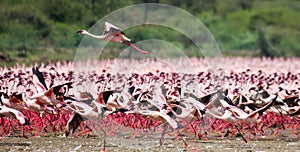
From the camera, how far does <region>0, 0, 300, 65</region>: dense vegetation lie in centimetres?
2236

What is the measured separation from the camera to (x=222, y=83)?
51.8 ft

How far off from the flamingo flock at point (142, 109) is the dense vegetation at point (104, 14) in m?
8.21

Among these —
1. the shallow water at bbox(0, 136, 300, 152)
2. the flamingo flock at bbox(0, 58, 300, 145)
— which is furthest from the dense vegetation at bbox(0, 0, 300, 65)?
the shallow water at bbox(0, 136, 300, 152)

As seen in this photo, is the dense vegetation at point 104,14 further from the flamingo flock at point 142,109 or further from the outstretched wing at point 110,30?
the outstretched wing at point 110,30

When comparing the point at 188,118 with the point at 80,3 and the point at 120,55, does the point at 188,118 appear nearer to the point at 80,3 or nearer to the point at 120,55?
the point at 120,55

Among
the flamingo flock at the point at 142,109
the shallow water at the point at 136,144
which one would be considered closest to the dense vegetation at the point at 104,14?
the flamingo flock at the point at 142,109

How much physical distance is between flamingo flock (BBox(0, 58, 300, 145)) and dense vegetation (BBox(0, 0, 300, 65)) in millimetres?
8205

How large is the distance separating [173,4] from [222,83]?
48.3 feet

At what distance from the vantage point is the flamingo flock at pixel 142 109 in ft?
34.1

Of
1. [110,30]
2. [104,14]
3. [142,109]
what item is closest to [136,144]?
[142,109]

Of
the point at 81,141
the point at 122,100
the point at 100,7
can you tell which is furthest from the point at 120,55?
the point at 81,141

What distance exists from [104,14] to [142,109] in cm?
1302

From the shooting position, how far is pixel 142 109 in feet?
37.2

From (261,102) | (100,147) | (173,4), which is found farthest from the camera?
(173,4)
